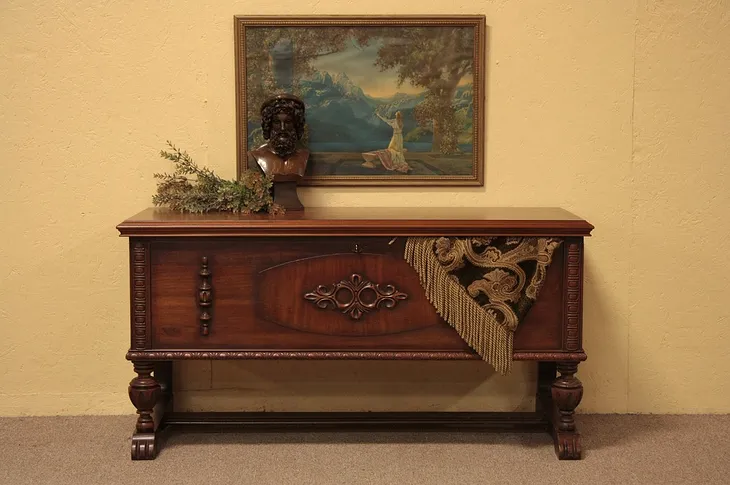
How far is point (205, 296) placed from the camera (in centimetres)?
311

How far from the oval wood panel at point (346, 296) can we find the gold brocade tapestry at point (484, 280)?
2.6 inches

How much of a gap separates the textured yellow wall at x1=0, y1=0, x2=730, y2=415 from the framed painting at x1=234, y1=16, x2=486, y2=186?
7 centimetres

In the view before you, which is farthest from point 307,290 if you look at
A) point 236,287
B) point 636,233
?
point 636,233

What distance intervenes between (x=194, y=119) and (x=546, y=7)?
1519mm

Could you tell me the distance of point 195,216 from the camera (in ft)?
10.6

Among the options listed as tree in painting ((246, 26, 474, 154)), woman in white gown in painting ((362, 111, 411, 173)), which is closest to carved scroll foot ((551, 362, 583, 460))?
woman in white gown in painting ((362, 111, 411, 173))

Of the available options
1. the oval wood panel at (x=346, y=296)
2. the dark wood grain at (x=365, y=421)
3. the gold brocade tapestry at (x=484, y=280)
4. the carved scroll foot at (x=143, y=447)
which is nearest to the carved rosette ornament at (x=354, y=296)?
the oval wood panel at (x=346, y=296)

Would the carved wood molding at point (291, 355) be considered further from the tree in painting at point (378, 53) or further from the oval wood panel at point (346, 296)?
the tree in painting at point (378, 53)

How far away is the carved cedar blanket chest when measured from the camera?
10.1ft

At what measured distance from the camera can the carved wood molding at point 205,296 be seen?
3109 millimetres

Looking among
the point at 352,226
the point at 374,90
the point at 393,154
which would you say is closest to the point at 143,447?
the point at 352,226

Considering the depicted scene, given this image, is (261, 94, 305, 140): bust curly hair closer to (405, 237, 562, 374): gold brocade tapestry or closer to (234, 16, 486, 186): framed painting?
(234, 16, 486, 186): framed painting

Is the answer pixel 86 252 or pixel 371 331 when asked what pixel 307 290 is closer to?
pixel 371 331

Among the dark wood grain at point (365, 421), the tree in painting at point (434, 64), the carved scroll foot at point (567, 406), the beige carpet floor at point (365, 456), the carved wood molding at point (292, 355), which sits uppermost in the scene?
the tree in painting at point (434, 64)
